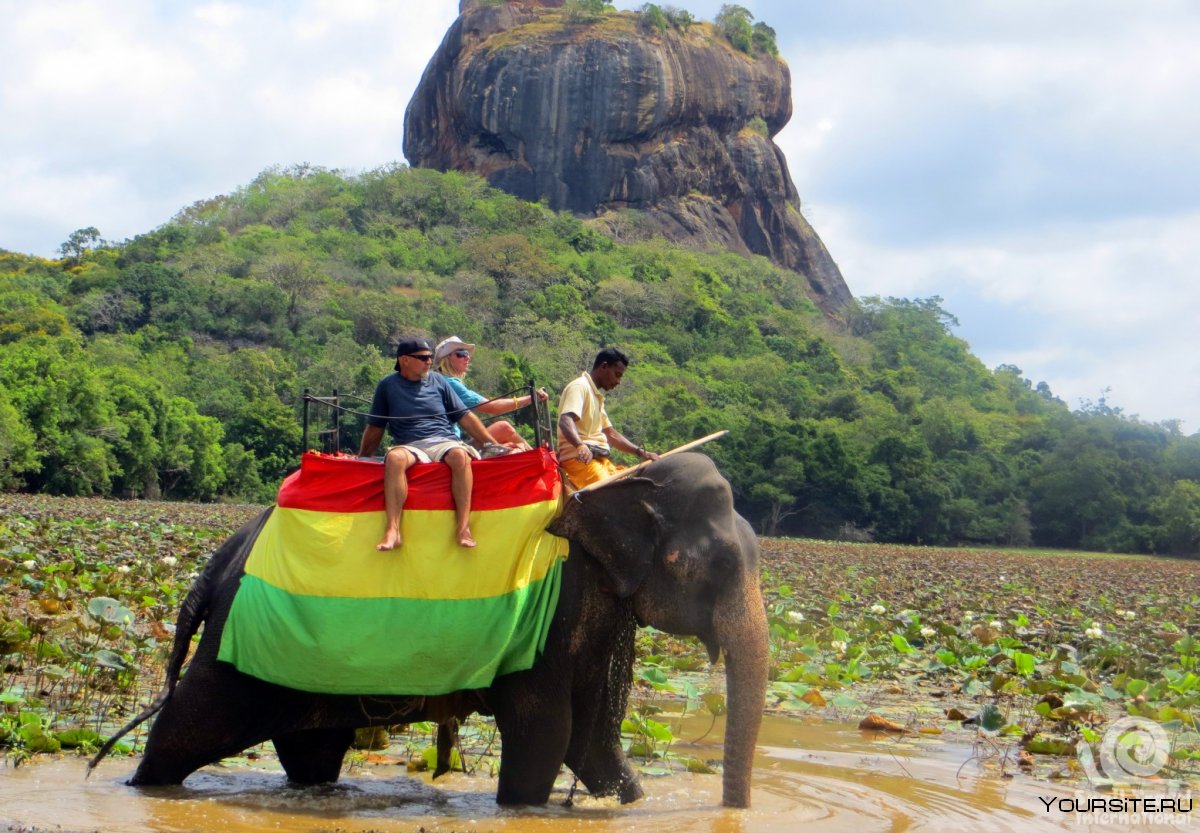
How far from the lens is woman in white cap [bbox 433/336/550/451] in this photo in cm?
780

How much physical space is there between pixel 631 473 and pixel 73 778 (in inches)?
131

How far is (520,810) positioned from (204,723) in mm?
1641

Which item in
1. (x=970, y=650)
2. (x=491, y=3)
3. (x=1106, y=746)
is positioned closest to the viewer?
(x=1106, y=746)

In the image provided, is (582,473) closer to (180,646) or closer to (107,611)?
(180,646)

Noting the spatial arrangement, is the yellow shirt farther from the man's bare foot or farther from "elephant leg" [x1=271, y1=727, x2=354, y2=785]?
"elephant leg" [x1=271, y1=727, x2=354, y2=785]

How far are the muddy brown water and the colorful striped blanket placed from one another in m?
0.72

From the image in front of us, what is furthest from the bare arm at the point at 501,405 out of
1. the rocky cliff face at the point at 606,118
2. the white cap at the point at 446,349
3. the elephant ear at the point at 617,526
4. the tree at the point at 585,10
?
the tree at the point at 585,10

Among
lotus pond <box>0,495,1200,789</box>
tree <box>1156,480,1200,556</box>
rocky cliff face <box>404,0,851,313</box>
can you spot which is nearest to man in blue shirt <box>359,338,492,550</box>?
lotus pond <box>0,495,1200,789</box>

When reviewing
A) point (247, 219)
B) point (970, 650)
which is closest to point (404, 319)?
point (247, 219)

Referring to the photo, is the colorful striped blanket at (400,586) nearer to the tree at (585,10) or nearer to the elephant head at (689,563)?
the elephant head at (689,563)

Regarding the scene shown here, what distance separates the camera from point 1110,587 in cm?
2586

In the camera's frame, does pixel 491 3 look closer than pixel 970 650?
No

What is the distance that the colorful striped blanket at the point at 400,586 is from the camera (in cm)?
658

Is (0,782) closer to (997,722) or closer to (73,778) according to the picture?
(73,778)
